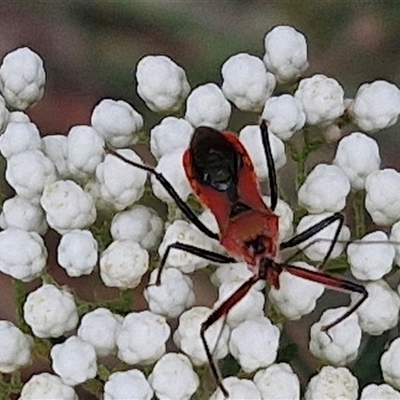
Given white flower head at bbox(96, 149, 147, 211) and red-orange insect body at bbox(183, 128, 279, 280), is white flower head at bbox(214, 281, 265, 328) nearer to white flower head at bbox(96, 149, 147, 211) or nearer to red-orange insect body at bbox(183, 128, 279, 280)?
red-orange insect body at bbox(183, 128, 279, 280)

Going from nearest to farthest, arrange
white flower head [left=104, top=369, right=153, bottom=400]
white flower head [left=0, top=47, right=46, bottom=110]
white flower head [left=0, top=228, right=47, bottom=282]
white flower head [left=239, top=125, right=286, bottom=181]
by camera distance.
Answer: white flower head [left=104, top=369, right=153, bottom=400], white flower head [left=0, top=228, right=47, bottom=282], white flower head [left=239, top=125, right=286, bottom=181], white flower head [left=0, top=47, right=46, bottom=110]

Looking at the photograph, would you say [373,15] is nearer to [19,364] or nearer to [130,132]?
[130,132]

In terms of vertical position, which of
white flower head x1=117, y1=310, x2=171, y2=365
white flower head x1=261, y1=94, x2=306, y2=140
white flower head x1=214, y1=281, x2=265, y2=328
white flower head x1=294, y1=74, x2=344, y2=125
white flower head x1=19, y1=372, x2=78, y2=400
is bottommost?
white flower head x1=19, y1=372, x2=78, y2=400

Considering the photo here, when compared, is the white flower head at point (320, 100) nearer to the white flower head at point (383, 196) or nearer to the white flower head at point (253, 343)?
the white flower head at point (383, 196)

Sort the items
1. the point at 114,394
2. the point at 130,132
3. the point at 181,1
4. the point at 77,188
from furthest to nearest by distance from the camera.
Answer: the point at 181,1 → the point at 130,132 → the point at 77,188 → the point at 114,394

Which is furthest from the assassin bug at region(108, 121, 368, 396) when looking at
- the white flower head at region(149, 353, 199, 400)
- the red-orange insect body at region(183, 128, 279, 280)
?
the white flower head at region(149, 353, 199, 400)

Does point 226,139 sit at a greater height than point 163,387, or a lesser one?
greater

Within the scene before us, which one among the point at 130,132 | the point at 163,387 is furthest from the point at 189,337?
the point at 130,132
